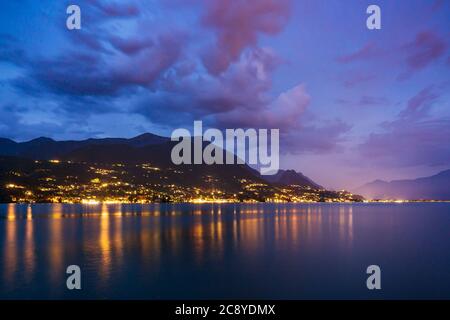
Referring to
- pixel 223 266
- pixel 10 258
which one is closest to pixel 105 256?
pixel 10 258

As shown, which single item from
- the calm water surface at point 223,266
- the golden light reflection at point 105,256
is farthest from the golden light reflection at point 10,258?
the golden light reflection at point 105,256

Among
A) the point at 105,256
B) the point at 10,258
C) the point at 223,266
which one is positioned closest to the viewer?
the point at 223,266

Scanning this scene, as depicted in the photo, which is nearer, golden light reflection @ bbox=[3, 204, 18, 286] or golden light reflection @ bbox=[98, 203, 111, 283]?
golden light reflection @ bbox=[3, 204, 18, 286]

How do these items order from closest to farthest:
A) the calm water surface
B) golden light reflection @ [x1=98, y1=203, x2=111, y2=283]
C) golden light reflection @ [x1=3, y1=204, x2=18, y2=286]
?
the calm water surface
golden light reflection @ [x1=3, y1=204, x2=18, y2=286]
golden light reflection @ [x1=98, y1=203, x2=111, y2=283]

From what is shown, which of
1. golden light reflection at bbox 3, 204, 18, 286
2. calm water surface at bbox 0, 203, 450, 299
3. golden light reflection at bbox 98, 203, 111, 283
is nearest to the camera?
calm water surface at bbox 0, 203, 450, 299

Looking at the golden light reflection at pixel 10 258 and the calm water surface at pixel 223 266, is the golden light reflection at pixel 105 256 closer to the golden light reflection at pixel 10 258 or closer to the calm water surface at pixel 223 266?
the calm water surface at pixel 223 266

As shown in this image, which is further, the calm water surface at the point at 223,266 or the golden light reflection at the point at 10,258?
the golden light reflection at the point at 10,258

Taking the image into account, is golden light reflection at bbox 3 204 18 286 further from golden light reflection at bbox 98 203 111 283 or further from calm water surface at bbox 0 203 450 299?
golden light reflection at bbox 98 203 111 283

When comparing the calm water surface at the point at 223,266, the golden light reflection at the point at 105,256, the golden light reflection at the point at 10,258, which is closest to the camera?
the calm water surface at the point at 223,266

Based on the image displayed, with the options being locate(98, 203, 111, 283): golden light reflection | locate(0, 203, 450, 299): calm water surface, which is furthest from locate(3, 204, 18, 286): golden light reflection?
locate(98, 203, 111, 283): golden light reflection

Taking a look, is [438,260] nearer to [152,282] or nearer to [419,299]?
[419,299]

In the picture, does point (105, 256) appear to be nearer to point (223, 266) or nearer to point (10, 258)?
point (10, 258)

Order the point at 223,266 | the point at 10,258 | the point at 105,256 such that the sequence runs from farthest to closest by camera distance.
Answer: the point at 105,256 < the point at 10,258 < the point at 223,266
